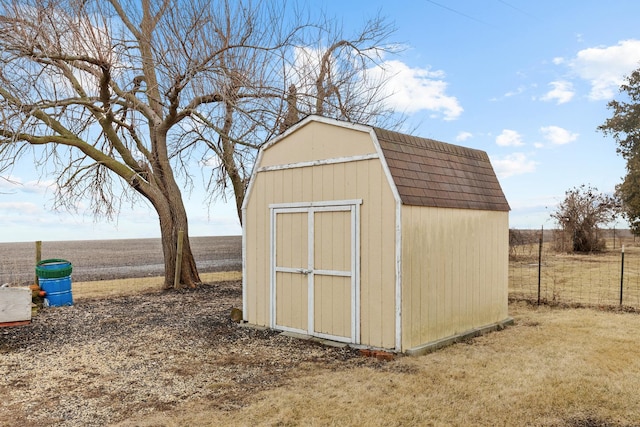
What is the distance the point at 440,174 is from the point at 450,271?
1.27m

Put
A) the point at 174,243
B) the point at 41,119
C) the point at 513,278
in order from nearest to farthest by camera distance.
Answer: the point at 41,119 < the point at 174,243 < the point at 513,278

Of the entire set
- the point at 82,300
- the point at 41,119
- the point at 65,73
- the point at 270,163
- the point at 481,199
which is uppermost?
the point at 65,73

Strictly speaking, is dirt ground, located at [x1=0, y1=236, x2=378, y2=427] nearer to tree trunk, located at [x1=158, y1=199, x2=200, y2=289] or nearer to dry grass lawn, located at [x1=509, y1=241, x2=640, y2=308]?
tree trunk, located at [x1=158, y1=199, x2=200, y2=289]

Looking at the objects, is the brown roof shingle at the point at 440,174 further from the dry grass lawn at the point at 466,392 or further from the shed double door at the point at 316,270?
the dry grass lawn at the point at 466,392

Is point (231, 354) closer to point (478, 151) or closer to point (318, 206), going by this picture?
point (318, 206)

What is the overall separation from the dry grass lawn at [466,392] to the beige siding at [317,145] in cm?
252

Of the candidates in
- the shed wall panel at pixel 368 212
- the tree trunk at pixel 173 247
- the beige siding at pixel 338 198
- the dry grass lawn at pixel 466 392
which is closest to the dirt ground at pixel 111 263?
the tree trunk at pixel 173 247

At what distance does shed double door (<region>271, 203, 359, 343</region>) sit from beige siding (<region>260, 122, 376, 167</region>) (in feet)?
2.14

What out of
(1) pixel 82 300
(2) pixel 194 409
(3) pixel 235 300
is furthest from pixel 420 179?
(1) pixel 82 300

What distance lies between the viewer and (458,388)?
4.56 meters

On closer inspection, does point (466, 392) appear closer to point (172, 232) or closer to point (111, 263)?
point (172, 232)

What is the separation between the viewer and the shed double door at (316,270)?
616 cm

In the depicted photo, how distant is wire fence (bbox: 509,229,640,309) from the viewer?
32.9 ft

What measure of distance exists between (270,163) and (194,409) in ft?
12.5
